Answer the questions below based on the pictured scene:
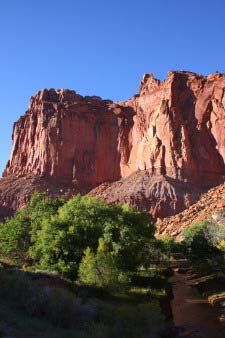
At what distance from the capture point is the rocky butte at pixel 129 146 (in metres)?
91.8

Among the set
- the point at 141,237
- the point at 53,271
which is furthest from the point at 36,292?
the point at 141,237

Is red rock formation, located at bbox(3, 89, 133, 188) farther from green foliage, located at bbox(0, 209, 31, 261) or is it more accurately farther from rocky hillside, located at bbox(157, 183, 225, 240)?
green foliage, located at bbox(0, 209, 31, 261)

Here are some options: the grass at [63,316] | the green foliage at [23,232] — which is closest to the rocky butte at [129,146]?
the green foliage at [23,232]

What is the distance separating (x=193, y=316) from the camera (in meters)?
25.4

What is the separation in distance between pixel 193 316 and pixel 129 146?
302 feet

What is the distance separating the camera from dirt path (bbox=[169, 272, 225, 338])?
70.0 ft

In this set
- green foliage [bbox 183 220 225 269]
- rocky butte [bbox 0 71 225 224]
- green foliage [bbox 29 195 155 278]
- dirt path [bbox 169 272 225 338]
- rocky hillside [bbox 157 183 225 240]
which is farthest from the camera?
rocky butte [bbox 0 71 225 224]

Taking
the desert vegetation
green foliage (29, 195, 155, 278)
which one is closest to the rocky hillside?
the desert vegetation

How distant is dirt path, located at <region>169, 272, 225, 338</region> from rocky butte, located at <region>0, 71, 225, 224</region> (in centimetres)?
4977

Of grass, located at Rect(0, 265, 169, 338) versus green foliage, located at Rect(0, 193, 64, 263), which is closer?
grass, located at Rect(0, 265, 169, 338)

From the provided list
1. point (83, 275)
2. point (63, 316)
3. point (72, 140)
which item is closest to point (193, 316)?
point (83, 275)

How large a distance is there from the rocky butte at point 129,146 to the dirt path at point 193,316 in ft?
163

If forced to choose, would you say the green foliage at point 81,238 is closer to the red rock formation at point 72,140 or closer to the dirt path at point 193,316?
the dirt path at point 193,316

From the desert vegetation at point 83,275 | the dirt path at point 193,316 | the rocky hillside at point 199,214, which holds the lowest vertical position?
the dirt path at point 193,316
